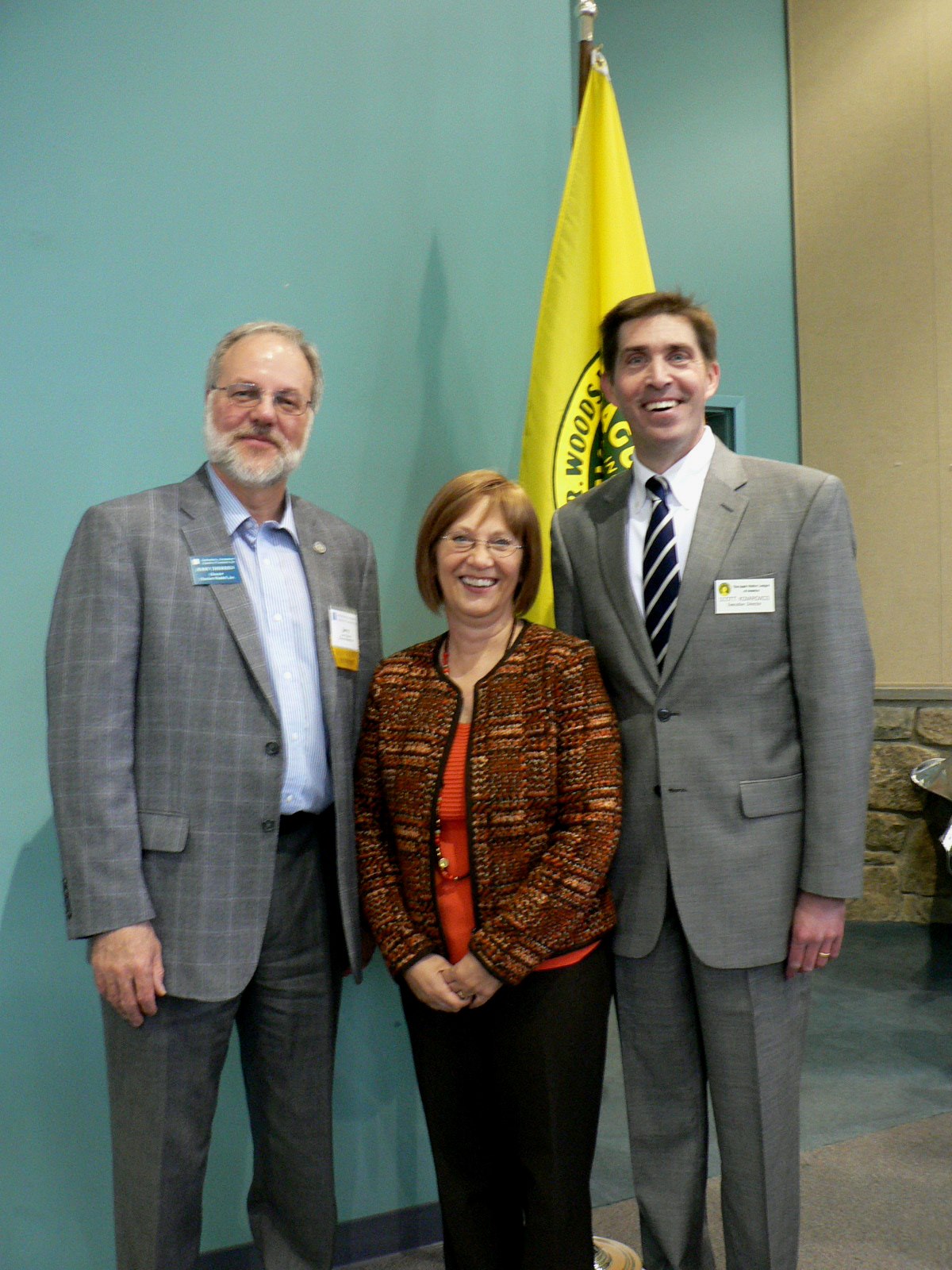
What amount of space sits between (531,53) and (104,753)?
6.54ft

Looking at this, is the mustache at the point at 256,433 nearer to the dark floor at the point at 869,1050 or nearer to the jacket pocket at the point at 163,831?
the jacket pocket at the point at 163,831

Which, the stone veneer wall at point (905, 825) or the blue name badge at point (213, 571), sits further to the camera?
the stone veneer wall at point (905, 825)

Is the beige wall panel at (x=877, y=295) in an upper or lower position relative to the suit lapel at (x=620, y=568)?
upper

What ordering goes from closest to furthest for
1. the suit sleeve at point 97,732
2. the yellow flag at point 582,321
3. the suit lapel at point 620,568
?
the suit sleeve at point 97,732, the suit lapel at point 620,568, the yellow flag at point 582,321

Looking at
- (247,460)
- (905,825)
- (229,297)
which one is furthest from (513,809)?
(905,825)

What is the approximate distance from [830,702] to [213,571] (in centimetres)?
105

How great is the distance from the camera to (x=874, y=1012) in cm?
411

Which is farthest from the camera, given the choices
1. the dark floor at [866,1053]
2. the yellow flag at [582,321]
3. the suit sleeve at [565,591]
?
the dark floor at [866,1053]

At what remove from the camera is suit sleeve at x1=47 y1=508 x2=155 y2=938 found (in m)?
1.63

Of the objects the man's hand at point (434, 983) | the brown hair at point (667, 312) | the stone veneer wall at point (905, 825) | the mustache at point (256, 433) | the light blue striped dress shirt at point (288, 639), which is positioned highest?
the brown hair at point (667, 312)

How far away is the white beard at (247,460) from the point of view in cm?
182

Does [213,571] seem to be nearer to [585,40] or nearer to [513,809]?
[513,809]

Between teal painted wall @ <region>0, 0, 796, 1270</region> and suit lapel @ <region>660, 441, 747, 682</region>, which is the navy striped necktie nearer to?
suit lapel @ <region>660, 441, 747, 682</region>

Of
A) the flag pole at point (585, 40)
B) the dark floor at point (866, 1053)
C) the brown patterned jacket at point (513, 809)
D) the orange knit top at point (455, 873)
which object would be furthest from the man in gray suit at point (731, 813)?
the flag pole at point (585, 40)
